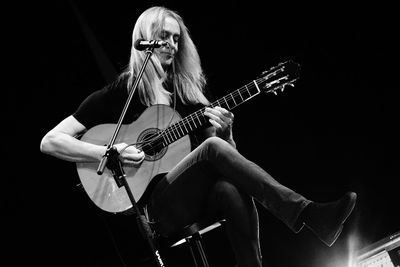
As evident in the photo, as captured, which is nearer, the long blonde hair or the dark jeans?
the dark jeans

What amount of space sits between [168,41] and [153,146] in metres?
0.67

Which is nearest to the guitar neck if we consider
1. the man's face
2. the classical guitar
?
the classical guitar

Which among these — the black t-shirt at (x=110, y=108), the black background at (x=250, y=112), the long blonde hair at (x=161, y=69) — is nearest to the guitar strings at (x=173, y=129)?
the black t-shirt at (x=110, y=108)

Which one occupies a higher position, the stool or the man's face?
the man's face

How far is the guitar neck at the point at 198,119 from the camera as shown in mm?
2352

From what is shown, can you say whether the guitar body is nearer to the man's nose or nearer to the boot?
the man's nose

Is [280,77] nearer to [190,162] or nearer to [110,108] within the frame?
[190,162]

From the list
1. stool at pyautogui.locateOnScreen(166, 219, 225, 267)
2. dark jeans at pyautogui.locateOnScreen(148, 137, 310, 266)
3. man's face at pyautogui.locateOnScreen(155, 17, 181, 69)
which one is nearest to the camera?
dark jeans at pyautogui.locateOnScreen(148, 137, 310, 266)

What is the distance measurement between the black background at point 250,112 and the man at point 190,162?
2.10 ft

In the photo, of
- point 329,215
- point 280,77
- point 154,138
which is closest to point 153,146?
point 154,138

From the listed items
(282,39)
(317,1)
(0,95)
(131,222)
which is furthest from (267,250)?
(0,95)

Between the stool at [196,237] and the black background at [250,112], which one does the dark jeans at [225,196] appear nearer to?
the stool at [196,237]

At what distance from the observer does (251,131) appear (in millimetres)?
3188

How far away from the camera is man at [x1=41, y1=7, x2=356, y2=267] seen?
1705mm
